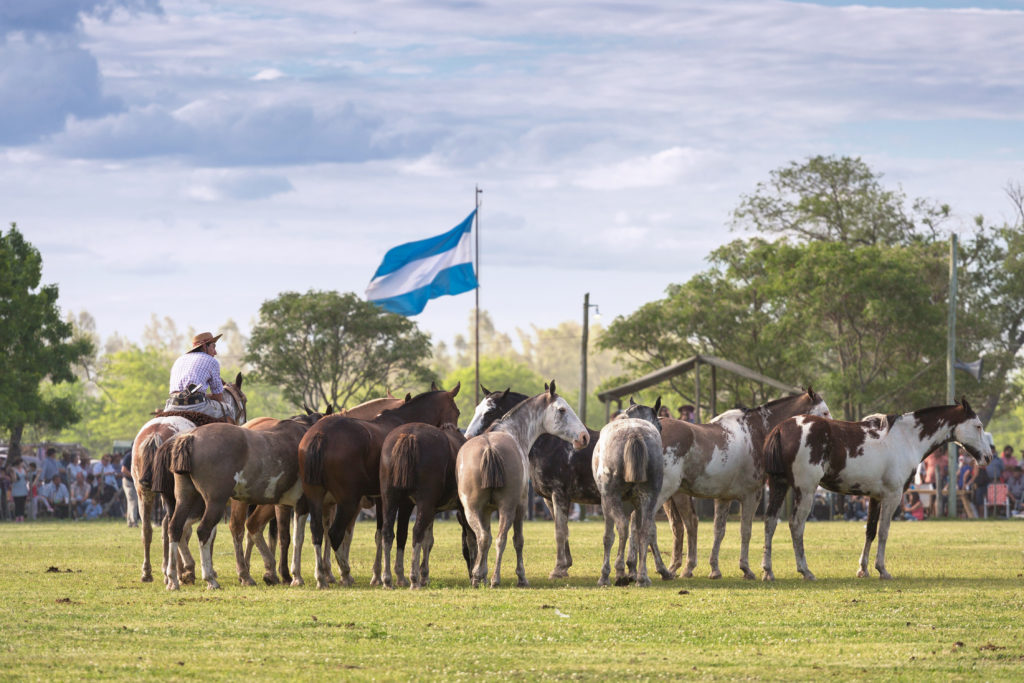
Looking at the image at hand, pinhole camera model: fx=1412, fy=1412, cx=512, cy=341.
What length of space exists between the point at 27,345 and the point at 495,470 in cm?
4122

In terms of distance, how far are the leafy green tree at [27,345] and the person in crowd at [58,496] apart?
9.40m

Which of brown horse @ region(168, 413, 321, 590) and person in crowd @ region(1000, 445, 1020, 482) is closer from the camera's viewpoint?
brown horse @ region(168, 413, 321, 590)

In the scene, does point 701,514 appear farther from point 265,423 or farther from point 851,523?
point 265,423

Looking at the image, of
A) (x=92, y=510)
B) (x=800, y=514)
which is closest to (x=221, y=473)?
(x=800, y=514)

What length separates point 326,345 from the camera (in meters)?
60.5

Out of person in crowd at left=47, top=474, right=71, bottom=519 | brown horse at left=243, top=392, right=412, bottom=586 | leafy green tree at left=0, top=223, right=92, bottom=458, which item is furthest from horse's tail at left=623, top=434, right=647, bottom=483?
leafy green tree at left=0, top=223, right=92, bottom=458

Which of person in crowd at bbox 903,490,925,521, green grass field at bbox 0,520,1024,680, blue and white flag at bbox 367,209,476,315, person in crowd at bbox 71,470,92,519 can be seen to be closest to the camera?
green grass field at bbox 0,520,1024,680

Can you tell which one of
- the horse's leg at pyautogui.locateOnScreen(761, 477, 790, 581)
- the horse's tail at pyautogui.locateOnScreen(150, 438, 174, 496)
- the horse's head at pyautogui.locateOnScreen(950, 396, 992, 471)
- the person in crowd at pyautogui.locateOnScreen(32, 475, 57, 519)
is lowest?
the person in crowd at pyautogui.locateOnScreen(32, 475, 57, 519)

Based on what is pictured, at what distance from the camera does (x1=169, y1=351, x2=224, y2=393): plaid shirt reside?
58.5 feet

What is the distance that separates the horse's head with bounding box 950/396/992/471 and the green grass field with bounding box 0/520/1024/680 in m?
1.59

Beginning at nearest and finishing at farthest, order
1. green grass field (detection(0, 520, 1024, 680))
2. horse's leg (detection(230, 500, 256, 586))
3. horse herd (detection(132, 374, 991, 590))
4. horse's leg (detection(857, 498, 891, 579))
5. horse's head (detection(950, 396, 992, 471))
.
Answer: green grass field (detection(0, 520, 1024, 680)), horse herd (detection(132, 374, 991, 590)), horse's leg (detection(230, 500, 256, 586)), horse's leg (detection(857, 498, 891, 579)), horse's head (detection(950, 396, 992, 471))

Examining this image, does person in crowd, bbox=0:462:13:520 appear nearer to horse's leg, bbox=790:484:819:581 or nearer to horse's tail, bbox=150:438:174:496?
horse's tail, bbox=150:438:174:496

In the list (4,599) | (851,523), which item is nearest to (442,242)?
(851,523)

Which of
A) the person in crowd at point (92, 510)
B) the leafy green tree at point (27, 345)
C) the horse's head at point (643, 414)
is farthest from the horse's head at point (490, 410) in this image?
the leafy green tree at point (27, 345)
